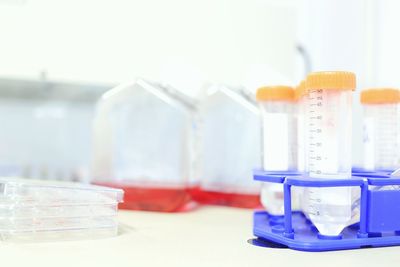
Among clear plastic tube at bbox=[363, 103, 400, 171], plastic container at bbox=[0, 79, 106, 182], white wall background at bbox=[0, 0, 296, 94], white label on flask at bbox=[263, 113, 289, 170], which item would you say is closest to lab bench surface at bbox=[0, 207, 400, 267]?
white label on flask at bbox=[263, 113, 289, 170]

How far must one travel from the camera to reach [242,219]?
92cm

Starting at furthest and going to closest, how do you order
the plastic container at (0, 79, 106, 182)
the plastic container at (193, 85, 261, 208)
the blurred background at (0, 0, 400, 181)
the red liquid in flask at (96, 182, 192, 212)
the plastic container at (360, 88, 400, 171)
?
the plastic container at (0, 79, 106, 182) → the blurred background at (0, 0, 400, 181) → the plastic container at (193, 85, 261, 208) → the red liquid in flask at (96, 182, 192, 212) → the plastic container at (360, 88, 400, 171)

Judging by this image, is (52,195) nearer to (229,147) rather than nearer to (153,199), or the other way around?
(153,199)

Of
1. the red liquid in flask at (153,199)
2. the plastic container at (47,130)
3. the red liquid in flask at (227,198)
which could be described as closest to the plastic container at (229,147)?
the red liquid in flask at (227,198)

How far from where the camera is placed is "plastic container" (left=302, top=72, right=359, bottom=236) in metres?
0.63

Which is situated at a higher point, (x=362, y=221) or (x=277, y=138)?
A: (x=277, y=138)

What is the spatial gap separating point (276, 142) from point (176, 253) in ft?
0.90

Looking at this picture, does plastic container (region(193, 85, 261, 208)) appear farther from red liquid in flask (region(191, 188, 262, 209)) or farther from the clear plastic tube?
the clear plastic tube

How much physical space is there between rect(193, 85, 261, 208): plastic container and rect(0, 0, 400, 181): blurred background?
7.7 inches

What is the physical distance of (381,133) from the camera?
86cm

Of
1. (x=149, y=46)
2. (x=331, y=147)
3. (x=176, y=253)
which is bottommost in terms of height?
(x=176, y=253)

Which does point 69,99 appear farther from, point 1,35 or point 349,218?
point 349,218

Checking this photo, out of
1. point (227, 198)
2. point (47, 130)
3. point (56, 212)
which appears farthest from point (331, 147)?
point (47, 130)

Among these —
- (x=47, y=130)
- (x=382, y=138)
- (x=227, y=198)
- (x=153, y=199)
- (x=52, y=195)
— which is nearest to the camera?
(x=52, y=195)
